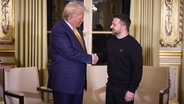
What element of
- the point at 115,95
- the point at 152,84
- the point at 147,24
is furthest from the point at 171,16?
the point at 115,95

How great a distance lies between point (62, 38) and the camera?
92.1 inches

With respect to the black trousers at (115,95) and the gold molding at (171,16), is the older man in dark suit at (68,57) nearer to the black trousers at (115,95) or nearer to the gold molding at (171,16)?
the black trousers at (115,95)

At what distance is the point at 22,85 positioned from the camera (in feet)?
11.0

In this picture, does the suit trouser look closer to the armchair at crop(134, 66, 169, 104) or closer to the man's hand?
the man's hand

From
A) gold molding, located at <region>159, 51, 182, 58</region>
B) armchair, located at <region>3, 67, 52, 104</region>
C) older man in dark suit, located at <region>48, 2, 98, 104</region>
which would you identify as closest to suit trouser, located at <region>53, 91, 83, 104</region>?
older man in dark suit, located at <region>48, 2, 98, 104</region>

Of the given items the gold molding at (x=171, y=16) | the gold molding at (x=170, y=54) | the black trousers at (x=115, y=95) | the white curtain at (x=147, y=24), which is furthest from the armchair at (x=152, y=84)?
the black trousers at (x=115, y=95)

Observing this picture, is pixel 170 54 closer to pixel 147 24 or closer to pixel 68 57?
pixel 147 24

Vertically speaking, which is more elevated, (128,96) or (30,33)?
(30,33)

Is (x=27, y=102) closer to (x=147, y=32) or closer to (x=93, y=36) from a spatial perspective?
(x=93, y=36)

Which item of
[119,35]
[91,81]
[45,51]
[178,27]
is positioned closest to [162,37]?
[178,27]

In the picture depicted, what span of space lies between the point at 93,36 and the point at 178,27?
3.99 feet

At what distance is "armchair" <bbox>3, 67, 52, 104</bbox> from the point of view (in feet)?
10.5

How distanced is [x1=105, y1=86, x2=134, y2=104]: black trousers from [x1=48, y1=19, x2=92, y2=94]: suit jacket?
288 millimetres

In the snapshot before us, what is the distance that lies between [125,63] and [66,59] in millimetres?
480
